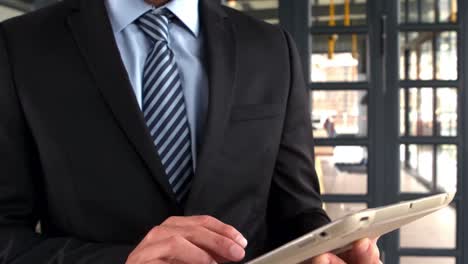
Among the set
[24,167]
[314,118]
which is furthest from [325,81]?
[24,167]

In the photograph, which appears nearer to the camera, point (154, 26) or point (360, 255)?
point (360, 255)

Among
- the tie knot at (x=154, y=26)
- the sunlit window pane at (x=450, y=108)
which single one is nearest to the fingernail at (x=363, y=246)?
the tie knot at (x=154, y=26)

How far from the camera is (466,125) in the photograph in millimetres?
2742

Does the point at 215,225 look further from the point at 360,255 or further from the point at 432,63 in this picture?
the point at 432,63

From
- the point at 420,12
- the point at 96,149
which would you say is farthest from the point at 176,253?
the point at 420,12

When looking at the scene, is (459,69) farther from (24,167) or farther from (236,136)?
(24,167)

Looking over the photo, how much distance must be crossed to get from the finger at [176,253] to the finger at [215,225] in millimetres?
25

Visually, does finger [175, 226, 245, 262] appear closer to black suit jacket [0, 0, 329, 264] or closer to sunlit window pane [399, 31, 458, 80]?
black suit jacket [0, 0, 329, 264]

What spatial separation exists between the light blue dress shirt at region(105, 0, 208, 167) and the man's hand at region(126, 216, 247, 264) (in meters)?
0.25

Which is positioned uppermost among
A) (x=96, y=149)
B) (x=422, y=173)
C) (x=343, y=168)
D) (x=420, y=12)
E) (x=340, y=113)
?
(x=420, y=12)

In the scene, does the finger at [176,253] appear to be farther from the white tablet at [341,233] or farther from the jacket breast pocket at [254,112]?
the jacket breast pocket at [254,112]

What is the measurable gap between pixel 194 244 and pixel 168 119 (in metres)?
0.28

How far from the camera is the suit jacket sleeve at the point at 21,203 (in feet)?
2.43

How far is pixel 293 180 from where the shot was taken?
0.94 m
